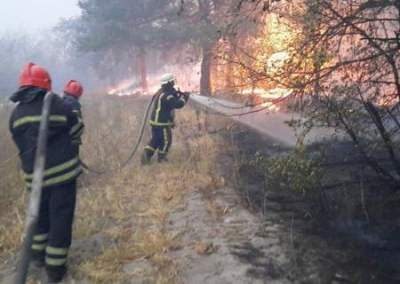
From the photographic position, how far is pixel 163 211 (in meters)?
5.62

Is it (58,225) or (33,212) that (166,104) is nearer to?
(58,225)

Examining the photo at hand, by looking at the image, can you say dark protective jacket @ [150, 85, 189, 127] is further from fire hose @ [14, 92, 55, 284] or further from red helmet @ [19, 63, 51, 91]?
fire hose @ [14, 92, 55, 284]

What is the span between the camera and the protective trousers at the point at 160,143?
8.08m

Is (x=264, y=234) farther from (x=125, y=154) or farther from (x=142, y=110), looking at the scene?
(x=142, y=110)

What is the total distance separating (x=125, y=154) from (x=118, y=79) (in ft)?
115

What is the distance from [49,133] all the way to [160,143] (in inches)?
173

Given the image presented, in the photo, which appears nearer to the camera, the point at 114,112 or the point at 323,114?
the point at 323,114

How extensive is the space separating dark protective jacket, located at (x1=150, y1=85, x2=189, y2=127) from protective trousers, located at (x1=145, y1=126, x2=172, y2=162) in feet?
0.40

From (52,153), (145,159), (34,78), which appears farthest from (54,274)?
(145,159)

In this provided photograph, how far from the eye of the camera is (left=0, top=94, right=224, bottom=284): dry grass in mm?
4199

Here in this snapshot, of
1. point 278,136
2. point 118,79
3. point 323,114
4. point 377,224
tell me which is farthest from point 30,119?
point 118,79

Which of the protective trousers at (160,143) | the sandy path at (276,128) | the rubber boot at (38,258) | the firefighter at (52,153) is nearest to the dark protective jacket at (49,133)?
the firefighter at (52,153)

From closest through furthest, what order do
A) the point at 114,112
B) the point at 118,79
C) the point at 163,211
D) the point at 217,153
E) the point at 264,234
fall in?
the point at 264,234, the point at 163,211, the point at 217,153, the point at 114,112, the point at 118,79

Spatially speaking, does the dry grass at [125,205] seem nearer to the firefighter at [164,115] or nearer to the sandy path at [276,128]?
the firefighter at [164,115]
